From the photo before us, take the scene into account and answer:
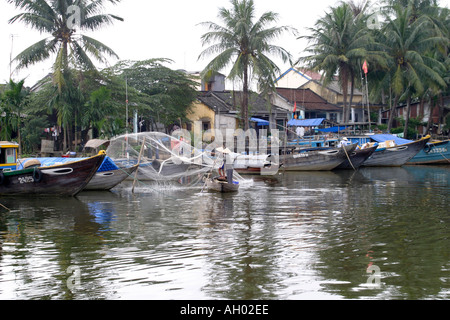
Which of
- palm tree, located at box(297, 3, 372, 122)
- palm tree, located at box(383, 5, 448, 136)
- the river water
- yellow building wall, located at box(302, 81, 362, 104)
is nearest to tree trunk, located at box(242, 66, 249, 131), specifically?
palm tree, located at box(297, 3, 372, 122)

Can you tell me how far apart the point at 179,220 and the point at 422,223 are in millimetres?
5706

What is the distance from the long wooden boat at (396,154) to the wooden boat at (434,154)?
4.72ft

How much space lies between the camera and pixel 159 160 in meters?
19.6

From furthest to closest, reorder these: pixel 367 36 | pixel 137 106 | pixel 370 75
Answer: pixel 370 75 → pixel 367 36 → pixel 137 106

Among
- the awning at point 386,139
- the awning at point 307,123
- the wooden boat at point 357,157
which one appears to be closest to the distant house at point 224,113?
the awning at point 307,123

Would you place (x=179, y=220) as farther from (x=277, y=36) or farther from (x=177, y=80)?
(x=177, y=80)

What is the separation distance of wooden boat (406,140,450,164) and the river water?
1402cm

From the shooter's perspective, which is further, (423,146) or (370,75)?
(370,75)

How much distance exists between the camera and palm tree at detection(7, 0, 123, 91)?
2439 centimetres

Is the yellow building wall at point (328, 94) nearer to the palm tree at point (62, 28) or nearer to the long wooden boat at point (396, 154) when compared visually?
the long wooden boat at point (396, 154)

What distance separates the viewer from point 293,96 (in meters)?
43.0

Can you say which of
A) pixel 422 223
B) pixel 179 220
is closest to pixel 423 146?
pixel 422 223

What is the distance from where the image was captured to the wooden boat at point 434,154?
30.1m
